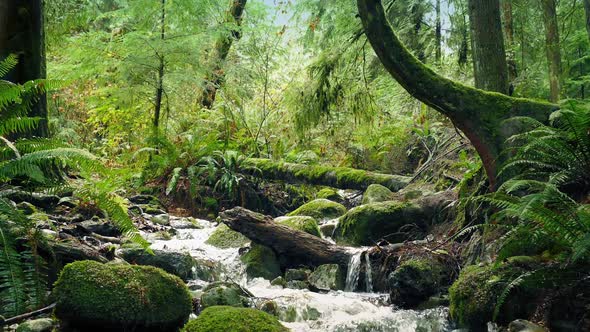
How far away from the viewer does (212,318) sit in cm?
385

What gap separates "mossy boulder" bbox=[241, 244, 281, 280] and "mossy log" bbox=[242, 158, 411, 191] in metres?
3.22

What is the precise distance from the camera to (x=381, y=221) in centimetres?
717

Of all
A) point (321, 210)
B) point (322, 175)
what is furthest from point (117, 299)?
point (322, 175)

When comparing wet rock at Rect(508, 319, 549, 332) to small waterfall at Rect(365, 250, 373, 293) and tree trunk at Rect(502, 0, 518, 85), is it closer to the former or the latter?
small waterfall at Rect(365, 250, 373, 293)

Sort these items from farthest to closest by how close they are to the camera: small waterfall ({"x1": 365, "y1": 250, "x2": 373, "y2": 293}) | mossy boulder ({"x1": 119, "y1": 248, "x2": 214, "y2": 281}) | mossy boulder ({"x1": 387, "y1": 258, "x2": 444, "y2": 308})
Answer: small waterfall ({"x1": 365, "y1": 250, "x2": 373, "y2": 293}), mossy boulder ({"x1": 119, "y1": 248, "x2": 214, "y2": 281}), mossy boulder ({"x1": 387, "y1": 258, "x2": 444, "y2": 308})

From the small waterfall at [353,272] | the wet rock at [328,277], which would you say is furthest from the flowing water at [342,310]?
the wet rock at [328,277]

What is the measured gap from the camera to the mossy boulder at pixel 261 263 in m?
6.51

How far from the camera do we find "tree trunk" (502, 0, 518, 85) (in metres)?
9.53

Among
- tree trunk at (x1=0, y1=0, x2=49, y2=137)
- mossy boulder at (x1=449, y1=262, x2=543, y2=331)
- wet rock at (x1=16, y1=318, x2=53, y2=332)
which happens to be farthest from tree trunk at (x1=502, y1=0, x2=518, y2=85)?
wet rock at (x1=16, y1=318, x2=53, y2=332)

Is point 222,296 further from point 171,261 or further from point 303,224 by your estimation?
point 303,224

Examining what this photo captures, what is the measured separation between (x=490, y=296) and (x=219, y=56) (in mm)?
9760

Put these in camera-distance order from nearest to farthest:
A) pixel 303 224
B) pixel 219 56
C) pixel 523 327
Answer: pixel 523 327 → pixel 303 224 → pixel 219 56

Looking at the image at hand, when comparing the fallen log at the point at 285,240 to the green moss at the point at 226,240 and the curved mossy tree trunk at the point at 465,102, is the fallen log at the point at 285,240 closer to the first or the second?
the green moss at the point at 226,240

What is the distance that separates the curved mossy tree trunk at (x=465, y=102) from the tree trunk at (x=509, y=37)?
4355mm
